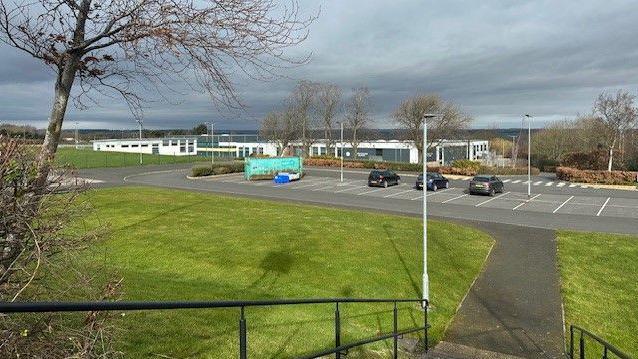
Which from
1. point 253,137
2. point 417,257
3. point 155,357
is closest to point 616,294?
point 417,257

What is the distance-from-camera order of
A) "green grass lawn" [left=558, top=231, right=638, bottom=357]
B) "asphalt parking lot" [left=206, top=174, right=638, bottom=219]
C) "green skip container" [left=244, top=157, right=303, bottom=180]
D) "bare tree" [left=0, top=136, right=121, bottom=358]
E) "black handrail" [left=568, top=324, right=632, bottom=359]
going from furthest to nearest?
"green skip container" [left=244, top=157, right=303, bottom=180], "asphalt parking lot" [left=206, top=174, right=638, bottom=219], "green grass lawn" [left=558, top=231, right=638, bottom=357], "black handrail" [left=568, top=324, right=632, bottom=359], "bare tree" [left=0, top=136, right=121, bottom=358]

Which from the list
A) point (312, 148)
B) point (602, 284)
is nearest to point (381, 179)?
point (602, 284)

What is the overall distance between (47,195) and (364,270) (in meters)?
12.1

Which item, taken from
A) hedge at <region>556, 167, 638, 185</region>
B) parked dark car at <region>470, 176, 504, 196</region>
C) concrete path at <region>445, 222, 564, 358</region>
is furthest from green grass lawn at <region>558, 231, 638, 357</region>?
hedge at <region>556, 167, 638, 185</region>

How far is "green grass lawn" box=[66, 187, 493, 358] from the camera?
26.9ft

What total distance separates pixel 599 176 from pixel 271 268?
43290mm

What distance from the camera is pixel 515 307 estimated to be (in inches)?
539

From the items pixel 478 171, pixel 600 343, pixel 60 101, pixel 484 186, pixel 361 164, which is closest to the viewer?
pixel 60 101

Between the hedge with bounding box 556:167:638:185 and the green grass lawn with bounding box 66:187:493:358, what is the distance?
3019 cm

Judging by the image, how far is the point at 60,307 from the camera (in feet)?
6.79

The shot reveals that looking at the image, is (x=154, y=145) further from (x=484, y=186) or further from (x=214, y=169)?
(x=484, y=186)

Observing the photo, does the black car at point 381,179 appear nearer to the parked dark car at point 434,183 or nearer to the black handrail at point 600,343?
the parked dark car at point 434,183

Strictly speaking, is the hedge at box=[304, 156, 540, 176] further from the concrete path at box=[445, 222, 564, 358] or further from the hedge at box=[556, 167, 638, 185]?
the concrete path at box=[445, 222, 564, 358]

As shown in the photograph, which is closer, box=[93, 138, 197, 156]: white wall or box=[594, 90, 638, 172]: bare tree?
box=[594, 90, 638, 172]: bare tree
